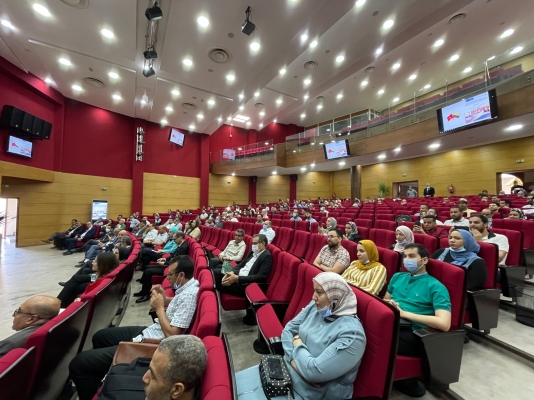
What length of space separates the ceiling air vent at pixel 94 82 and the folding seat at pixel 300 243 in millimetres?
9712

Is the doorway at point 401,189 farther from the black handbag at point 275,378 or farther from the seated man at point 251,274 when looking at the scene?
the black handbag at point 275,378

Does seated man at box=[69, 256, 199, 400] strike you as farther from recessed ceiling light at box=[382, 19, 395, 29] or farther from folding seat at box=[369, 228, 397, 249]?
recessed ceiling light at box=[382, 19, 395, 29]

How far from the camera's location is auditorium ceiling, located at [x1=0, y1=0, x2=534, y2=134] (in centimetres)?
607

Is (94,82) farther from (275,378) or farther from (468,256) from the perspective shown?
(468,256)

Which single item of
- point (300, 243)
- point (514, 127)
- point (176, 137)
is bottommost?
point (300, 243)

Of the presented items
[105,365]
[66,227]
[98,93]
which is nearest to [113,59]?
[98,93]

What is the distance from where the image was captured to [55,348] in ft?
4.41

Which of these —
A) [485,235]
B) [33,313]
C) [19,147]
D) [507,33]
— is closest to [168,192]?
[19,147]

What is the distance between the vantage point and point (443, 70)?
10820mm

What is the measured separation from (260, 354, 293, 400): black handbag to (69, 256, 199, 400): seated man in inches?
26.8

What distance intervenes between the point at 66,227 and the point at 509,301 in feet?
46.1

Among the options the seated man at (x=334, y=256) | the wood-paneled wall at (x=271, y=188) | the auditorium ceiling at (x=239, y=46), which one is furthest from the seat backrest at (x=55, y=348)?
the wood-paneled wall at (x=271, y=188)

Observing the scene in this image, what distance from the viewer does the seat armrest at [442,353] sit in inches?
57.0

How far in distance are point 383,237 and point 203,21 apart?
668 centimetres
